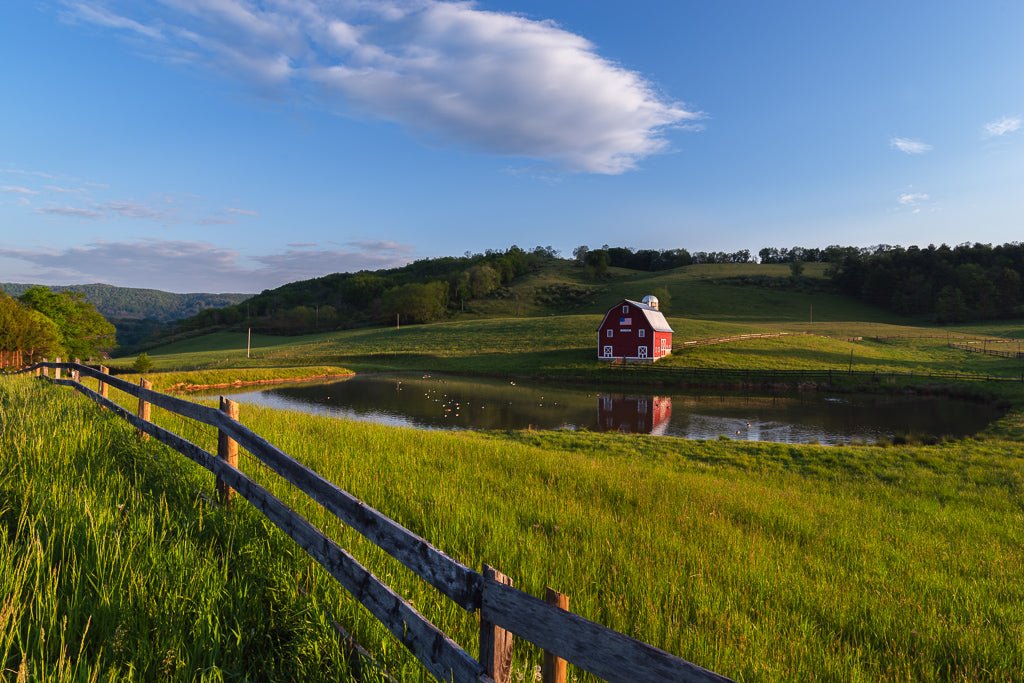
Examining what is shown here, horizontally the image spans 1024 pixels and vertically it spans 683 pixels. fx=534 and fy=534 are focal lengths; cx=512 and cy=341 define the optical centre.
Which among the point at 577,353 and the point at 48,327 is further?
the point at 577,353

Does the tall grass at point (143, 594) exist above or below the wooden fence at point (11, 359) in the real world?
above

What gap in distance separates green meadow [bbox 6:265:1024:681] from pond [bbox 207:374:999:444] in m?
12.6

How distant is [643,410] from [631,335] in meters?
22.6

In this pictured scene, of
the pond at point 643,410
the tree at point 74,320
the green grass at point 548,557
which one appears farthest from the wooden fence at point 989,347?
the tree at point 74,320

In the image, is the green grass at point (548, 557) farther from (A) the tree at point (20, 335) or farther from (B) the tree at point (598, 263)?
(B) the tree at point (598, 263)

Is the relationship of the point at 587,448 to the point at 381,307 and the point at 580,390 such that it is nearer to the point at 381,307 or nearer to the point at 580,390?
the point at 580,390

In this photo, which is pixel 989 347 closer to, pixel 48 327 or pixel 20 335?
pixel 20 335

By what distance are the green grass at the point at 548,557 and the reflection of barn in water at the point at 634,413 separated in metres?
16.9

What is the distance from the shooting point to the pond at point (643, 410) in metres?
28.7

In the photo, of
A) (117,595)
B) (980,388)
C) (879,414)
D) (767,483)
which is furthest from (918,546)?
(980,388)

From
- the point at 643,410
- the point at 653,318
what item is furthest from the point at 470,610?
the point at 653,318

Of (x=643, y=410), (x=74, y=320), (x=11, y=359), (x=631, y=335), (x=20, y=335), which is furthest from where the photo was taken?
(x=74, y=320)

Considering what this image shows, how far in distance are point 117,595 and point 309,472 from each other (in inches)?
57.5

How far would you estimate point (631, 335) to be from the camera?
57438mm
